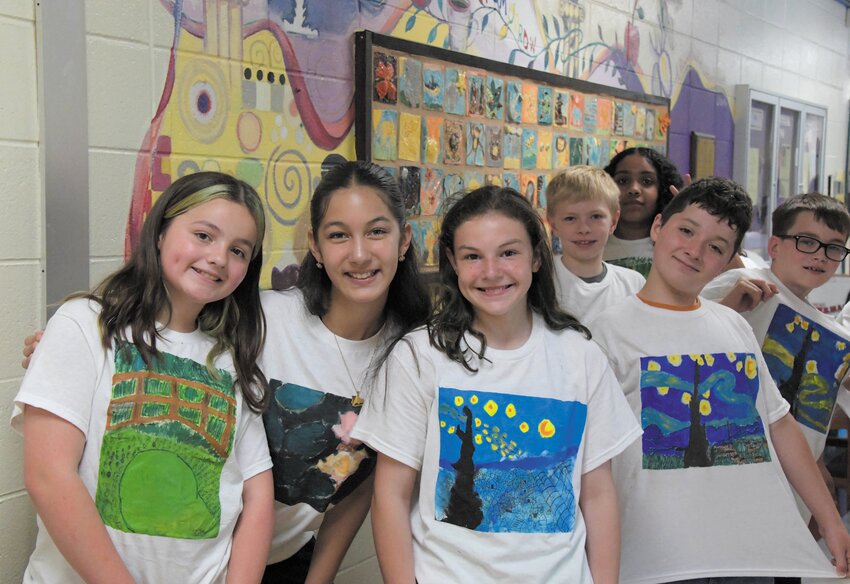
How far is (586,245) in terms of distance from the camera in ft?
7.69

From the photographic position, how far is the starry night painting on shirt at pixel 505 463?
4.87ft

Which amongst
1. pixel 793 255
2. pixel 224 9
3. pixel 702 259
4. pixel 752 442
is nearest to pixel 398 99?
pixel 224 9

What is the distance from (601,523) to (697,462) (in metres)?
0.33

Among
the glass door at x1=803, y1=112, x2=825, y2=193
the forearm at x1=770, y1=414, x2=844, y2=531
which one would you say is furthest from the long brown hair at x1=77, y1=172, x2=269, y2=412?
the glass door at x1=803, y1=112, x2=825, y2=193

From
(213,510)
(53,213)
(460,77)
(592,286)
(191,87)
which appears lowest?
(213,510)

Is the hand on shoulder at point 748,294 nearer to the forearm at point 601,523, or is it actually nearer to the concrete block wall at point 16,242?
the forearm at point 601,523

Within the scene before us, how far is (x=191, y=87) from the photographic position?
6.31 ft

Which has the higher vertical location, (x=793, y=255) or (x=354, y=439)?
(x=793, y=255)

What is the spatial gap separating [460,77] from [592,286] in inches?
35.4

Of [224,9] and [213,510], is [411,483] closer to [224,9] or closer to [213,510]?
[213,510]

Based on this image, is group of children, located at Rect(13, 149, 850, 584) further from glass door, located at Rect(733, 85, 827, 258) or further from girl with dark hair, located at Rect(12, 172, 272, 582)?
glass door, located at Rect(733, 85, 827, 258)

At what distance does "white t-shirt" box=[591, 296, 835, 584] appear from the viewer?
1718 mm

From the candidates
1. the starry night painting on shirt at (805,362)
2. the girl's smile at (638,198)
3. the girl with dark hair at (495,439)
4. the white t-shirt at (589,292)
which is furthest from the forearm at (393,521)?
the girl's smile at (638,198)

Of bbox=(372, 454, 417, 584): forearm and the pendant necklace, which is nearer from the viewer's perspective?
bbox=(372, 454, 417, 584): forearm
